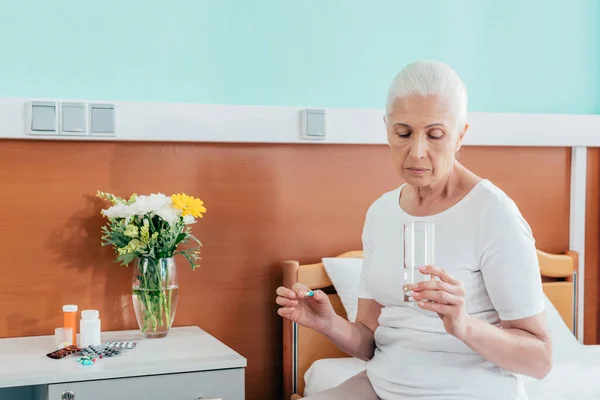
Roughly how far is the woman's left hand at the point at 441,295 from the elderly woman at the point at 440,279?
3 centimetres

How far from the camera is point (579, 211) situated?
321 cm

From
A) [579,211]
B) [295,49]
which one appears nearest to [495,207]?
[295,49]

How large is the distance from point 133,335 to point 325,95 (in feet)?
3.63

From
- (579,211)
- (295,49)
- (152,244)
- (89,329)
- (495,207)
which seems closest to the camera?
(495,207)

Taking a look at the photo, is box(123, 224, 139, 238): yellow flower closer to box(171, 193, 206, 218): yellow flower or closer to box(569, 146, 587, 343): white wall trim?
box(171, 193, 206, 218): yellow flower

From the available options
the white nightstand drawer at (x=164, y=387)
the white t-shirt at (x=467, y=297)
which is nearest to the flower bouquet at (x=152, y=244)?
the white nightstand drawer at (x=164, y=387)

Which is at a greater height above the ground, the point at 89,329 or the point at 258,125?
the point at 258,125

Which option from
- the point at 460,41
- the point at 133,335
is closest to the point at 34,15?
the point at 133,335

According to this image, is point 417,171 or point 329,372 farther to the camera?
point 329,372

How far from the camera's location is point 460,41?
3107 millimetres

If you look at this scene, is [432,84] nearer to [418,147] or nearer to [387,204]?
[418,147]

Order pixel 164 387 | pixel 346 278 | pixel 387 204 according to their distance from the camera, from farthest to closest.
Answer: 1. pixel 346 278
2. pixel 164 387
3. pixel 387 204

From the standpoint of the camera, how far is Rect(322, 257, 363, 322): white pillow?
106 inches

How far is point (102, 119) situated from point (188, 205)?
0.40 m
